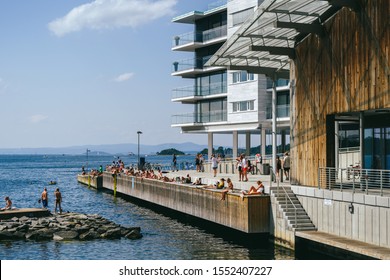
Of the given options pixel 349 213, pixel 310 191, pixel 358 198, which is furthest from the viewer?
pixel 310 191

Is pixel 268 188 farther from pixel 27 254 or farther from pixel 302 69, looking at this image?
pixel 27 254

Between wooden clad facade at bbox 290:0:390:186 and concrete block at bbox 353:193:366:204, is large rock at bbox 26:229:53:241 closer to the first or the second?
wooden clad facade at bbox 290:0:390:186

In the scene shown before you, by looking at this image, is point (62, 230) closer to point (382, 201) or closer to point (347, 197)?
point (347, 197)

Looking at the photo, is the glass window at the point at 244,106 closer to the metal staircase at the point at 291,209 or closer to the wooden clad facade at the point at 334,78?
the wooden clad facade at the point at 334,78

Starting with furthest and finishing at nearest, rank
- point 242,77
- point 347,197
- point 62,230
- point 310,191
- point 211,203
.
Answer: point 242,77, point 211,203, point 62,230, point 310,191, point 347,197

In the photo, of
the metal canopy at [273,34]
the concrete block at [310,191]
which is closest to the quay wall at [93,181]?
the metal canopy at [273,34]

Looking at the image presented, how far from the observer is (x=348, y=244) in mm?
25656

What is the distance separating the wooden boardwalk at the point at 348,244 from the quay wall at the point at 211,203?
10.6ft

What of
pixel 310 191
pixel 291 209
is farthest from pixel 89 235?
pixel 310 191

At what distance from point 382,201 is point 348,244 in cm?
220

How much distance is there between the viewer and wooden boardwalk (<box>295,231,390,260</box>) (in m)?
23.7

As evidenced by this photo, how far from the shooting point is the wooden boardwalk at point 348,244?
2371 cm
